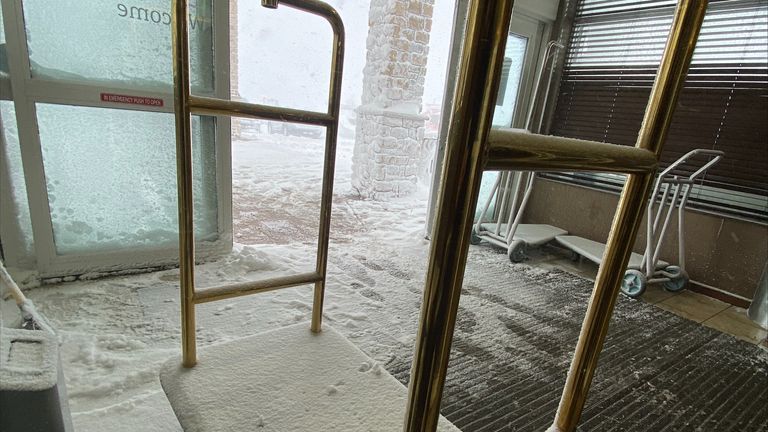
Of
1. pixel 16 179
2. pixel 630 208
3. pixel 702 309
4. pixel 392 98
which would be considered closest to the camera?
pixel 630 208

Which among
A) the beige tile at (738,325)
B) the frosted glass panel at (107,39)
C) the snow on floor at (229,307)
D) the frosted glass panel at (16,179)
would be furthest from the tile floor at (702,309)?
the frosted glass panel at (16,179)

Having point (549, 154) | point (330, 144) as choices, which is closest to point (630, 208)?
point (549, 154)

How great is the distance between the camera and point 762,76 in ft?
7.64

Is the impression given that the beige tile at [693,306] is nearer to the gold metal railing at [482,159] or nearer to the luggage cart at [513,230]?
the luggage cart at [513,230]

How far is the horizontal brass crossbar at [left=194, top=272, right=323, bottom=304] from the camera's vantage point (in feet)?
2.87

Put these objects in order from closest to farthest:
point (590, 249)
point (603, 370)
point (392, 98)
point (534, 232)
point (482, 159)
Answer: point (482, 159), point (603, 370), point (590, 249), point (534, 232), point (392, 98)

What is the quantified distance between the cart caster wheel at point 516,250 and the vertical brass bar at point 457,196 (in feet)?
8.62

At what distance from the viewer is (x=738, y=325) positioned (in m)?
2.16

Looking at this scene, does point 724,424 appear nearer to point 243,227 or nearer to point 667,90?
point 667,90

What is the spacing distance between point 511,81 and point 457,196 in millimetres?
3389

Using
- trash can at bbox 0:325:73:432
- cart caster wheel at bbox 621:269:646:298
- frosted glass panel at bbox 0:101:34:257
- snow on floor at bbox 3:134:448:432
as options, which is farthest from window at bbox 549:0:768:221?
frosted glass panel at bbox 0:101:34:257

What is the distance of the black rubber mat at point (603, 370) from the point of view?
1.31 meters

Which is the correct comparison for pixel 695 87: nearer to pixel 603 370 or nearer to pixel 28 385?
pixel 603 370

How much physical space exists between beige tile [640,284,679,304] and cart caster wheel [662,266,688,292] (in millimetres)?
39
